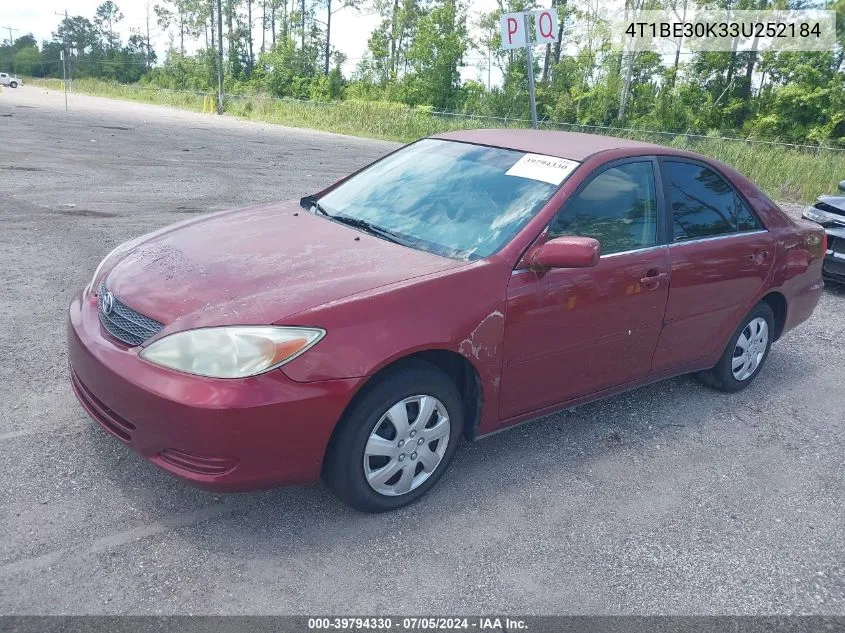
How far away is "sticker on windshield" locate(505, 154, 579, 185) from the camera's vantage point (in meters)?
3.74

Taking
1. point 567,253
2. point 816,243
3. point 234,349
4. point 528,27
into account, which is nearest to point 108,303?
point 234,349

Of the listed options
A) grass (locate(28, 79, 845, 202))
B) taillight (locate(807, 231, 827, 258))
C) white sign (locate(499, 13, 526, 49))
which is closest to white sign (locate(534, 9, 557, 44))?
white sign (locate(499, 13, 526, 49))

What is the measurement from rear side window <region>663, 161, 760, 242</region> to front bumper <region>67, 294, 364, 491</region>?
7.71 feet

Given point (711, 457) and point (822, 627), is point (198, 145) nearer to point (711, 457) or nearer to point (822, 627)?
point (711, 457)

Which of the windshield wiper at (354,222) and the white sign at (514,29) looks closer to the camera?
the windshield wiper at (354,222)

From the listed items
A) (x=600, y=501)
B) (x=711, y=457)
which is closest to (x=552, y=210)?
(x=600, y=501)

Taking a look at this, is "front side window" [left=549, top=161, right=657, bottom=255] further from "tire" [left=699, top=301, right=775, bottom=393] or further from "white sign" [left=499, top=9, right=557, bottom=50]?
"white sign" [left=499, top=9, right=557, bottom=50]

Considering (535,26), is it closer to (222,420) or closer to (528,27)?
(528,27)

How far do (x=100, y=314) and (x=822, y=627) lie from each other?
127 inches

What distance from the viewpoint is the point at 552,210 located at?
3555 millimetres

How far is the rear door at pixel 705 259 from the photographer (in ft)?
13.5

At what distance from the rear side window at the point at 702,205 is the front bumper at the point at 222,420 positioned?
2351mm

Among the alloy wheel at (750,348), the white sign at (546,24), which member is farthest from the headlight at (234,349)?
the white sign at (546,24)

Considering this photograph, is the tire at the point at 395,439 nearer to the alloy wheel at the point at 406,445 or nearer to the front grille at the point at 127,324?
the alloy wheel at the point at 406,445
